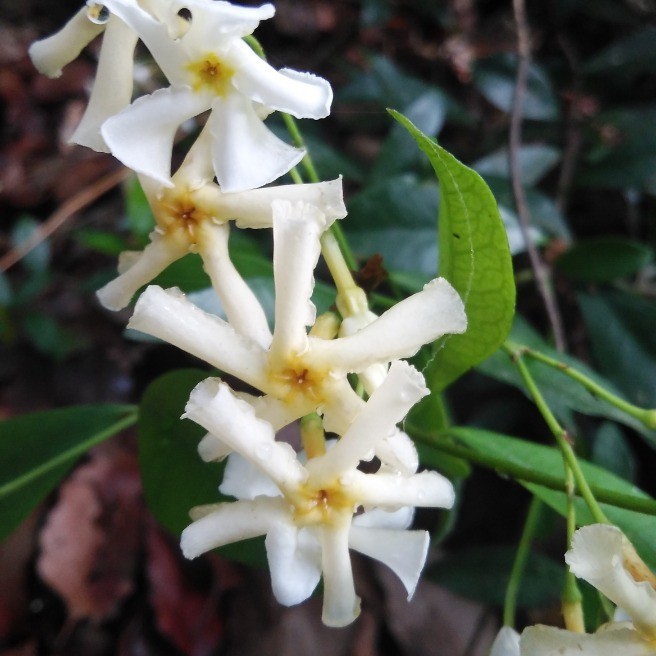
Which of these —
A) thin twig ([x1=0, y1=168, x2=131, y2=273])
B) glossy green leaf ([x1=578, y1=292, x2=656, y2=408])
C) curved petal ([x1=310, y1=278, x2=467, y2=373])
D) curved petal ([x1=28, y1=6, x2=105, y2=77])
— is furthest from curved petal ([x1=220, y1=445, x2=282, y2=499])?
thin twig ([x1=0, y1=168, x2=131, y2=273])

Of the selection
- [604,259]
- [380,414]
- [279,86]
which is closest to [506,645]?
[380,414]

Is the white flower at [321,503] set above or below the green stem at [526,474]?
above

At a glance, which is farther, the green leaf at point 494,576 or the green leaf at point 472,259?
the green leaf at point 494,576

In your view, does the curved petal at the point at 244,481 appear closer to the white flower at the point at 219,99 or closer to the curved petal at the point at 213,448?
the curved petal at the point at 213,448

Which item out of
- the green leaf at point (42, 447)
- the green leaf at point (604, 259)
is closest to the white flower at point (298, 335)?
the green leaf at point (42, 447)

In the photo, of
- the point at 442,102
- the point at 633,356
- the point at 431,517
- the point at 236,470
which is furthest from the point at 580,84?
the point at 236,470

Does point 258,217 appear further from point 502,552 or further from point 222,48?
point 502,552

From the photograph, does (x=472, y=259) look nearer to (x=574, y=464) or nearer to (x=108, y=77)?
(x=574, y=464)
